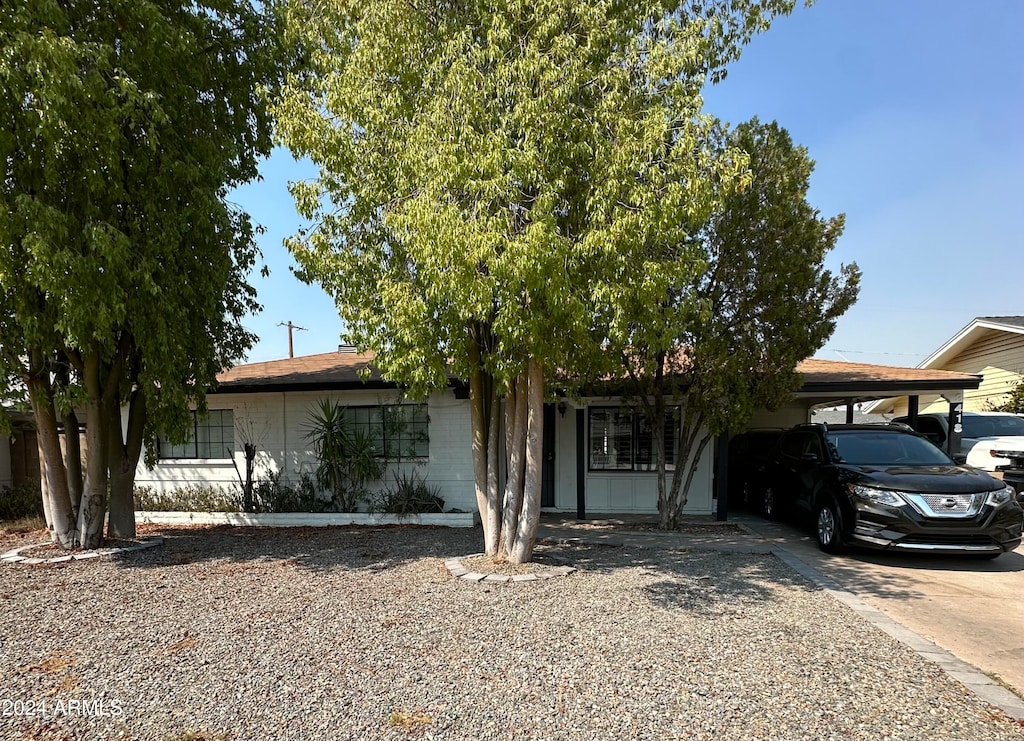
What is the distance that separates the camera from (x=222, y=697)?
150 inches

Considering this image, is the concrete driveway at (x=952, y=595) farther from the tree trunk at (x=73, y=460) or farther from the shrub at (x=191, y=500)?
the tree trunk at (x=73, y=460)

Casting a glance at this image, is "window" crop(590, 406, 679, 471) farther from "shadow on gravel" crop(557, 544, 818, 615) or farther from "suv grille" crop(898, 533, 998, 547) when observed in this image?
"suv grille" crop(898, 533, 998, 547)

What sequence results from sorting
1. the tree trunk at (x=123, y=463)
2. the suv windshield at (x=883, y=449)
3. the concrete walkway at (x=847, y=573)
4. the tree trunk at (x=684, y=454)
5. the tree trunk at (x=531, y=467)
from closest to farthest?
the concrete walkway at (x=847, y=573), the tree trunk at (x=531, y=467), the suv windshield at (x=883, y=449), the tree trunk at (x=123, y=463), the tree trunk at (x=684, y=454)

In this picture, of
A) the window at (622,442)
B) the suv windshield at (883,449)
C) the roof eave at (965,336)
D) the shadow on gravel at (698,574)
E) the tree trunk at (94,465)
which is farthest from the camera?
the roof eave at (965,336)

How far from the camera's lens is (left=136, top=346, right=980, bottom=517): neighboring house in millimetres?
11117

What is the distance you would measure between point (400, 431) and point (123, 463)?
4.42 m

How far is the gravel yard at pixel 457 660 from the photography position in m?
3.50

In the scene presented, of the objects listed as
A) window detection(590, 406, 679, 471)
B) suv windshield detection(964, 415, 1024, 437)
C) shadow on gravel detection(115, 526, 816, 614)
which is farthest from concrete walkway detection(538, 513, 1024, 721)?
suv windshield detection(964, 415, 1024, 437)

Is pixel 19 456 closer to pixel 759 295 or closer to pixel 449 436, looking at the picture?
pixel 449 436

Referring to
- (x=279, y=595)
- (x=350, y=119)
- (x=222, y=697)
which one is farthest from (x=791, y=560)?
(x=350, y=119)

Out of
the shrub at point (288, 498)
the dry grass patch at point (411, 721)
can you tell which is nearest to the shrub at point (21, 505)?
the shrub at point (288, 498)

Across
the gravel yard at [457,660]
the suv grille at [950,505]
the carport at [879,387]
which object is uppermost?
the carport at [879,387]

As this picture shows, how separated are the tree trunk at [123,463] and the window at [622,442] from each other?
7447 mm

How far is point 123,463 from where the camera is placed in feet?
28.4
